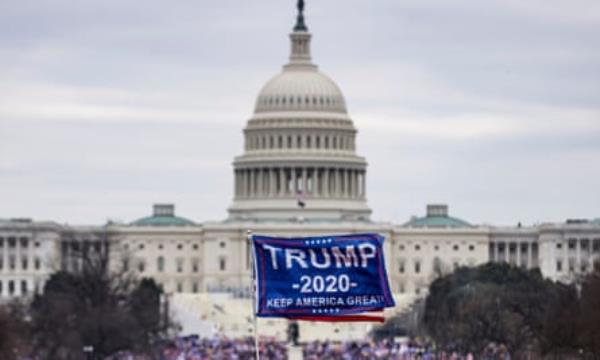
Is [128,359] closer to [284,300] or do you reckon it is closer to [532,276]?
[532,276]

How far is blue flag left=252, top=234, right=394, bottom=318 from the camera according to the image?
3175 centimetres

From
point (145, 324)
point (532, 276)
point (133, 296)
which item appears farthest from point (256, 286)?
point (532, 276)

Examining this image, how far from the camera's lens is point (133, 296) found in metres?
137

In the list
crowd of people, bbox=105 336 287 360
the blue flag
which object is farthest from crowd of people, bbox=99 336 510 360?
the blue flag

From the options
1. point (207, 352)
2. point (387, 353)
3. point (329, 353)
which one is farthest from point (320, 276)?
point (329, 353)

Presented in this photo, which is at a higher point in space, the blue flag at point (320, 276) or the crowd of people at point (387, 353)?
the crowd of people at point (387, 353)

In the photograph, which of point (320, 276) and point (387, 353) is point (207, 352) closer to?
point (387, 353)

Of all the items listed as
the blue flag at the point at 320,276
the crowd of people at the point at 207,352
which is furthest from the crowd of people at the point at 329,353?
the blue flag at the point at 320,276

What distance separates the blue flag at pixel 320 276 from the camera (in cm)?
3175

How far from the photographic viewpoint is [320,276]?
31688 millimetres

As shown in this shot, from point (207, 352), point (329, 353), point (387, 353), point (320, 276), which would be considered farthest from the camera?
point (329, 353)

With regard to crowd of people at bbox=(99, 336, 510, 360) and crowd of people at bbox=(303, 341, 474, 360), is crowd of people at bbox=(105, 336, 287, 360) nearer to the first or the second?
crowd of people at bbox=(99, 336, 510, 360)

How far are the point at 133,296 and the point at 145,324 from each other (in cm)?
1347

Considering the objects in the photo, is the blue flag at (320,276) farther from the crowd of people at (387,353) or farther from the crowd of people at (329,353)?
the crowd of people at (387,353)
